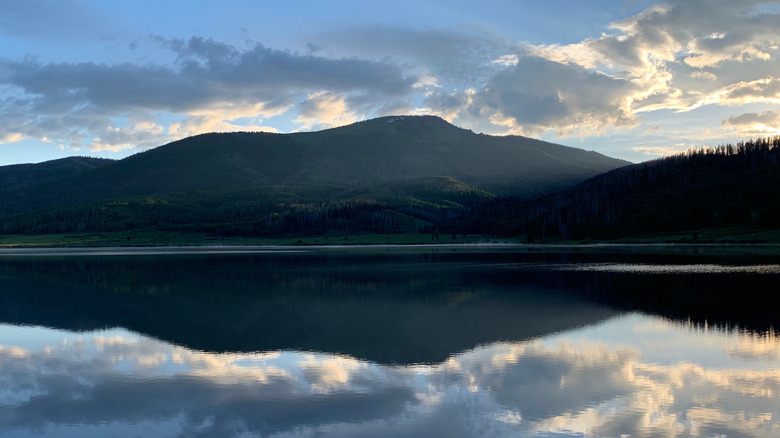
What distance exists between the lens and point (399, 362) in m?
25.2

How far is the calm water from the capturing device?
17969 mm

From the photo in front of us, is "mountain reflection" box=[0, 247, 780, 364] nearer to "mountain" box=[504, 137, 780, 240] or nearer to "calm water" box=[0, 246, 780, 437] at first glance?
"calm water" box=[0, 246, 780, 437]

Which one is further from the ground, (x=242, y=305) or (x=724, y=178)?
(x=724, y=178)

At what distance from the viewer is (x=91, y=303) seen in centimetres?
4619

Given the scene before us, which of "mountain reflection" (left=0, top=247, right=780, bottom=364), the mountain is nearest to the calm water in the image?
"mountain reflection" (left=0, top=247, right=780, bottom=364)

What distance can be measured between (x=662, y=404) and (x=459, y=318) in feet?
56.7

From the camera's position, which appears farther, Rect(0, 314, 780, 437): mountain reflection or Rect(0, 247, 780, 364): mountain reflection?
Rect(0, 247, 780, 364): mountain reflection

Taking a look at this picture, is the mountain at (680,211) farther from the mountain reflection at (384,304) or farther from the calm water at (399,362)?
the calm water at (399,362)

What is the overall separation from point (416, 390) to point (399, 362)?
169 inches

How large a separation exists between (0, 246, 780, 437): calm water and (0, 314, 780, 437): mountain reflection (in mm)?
83

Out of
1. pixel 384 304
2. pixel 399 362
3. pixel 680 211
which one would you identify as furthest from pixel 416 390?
pixel 680 211

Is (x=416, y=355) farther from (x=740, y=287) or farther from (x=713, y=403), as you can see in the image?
(x=740, y=287)

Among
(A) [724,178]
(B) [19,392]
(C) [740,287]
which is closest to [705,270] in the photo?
(C) [740,287]

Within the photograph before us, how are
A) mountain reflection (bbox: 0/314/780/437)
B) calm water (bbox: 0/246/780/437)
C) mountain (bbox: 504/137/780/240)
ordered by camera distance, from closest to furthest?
mountain reflection (bbox: 0/314/780/437) → calm water (bbox: 0/246/780/437) → mountain (bbox: 504/137/780/240)
